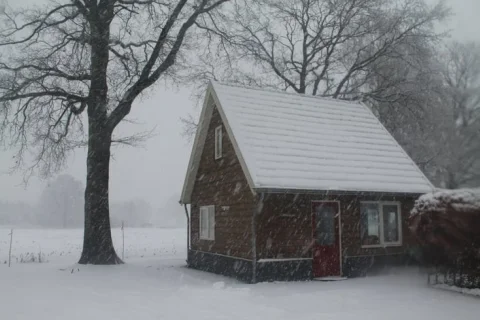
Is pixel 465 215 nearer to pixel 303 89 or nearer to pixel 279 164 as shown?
pixel 279 164

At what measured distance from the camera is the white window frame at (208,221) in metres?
18.0

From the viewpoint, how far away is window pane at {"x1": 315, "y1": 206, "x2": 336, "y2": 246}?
15.4m

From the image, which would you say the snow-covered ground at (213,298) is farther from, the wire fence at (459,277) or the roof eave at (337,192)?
the roof eave at (337,192)

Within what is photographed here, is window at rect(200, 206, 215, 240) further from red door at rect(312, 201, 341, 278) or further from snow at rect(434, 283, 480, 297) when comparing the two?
snow at rect(434, 283, 480, 297)

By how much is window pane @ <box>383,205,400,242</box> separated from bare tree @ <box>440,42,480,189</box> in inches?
633

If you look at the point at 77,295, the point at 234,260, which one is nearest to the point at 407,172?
the point at 234,260

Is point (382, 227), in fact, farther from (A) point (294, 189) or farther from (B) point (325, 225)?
(A) point (294, 189)

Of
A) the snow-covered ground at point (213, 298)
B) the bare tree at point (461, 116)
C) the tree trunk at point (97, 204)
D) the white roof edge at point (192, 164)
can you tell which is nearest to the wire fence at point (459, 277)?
the snow-covered ground at point (213, 298)

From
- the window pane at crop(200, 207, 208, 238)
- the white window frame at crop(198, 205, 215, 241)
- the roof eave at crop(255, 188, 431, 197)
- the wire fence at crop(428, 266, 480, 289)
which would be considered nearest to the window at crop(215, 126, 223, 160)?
the white window frame at crop(198, 205, 215, 241)

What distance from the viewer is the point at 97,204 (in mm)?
19641

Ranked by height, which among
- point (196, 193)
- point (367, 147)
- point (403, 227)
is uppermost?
point (367, 147)

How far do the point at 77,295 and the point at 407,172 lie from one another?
1223 cm

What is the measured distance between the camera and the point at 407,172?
17531 mm

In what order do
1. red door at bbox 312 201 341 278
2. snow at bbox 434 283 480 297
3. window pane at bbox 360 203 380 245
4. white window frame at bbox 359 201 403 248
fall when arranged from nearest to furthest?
snow at bbox 434 283 480 297
red door at bbox 312 201 341 278
window pane at bbox 360 203 380 245
white window frame at bbox 359 201 403 248
